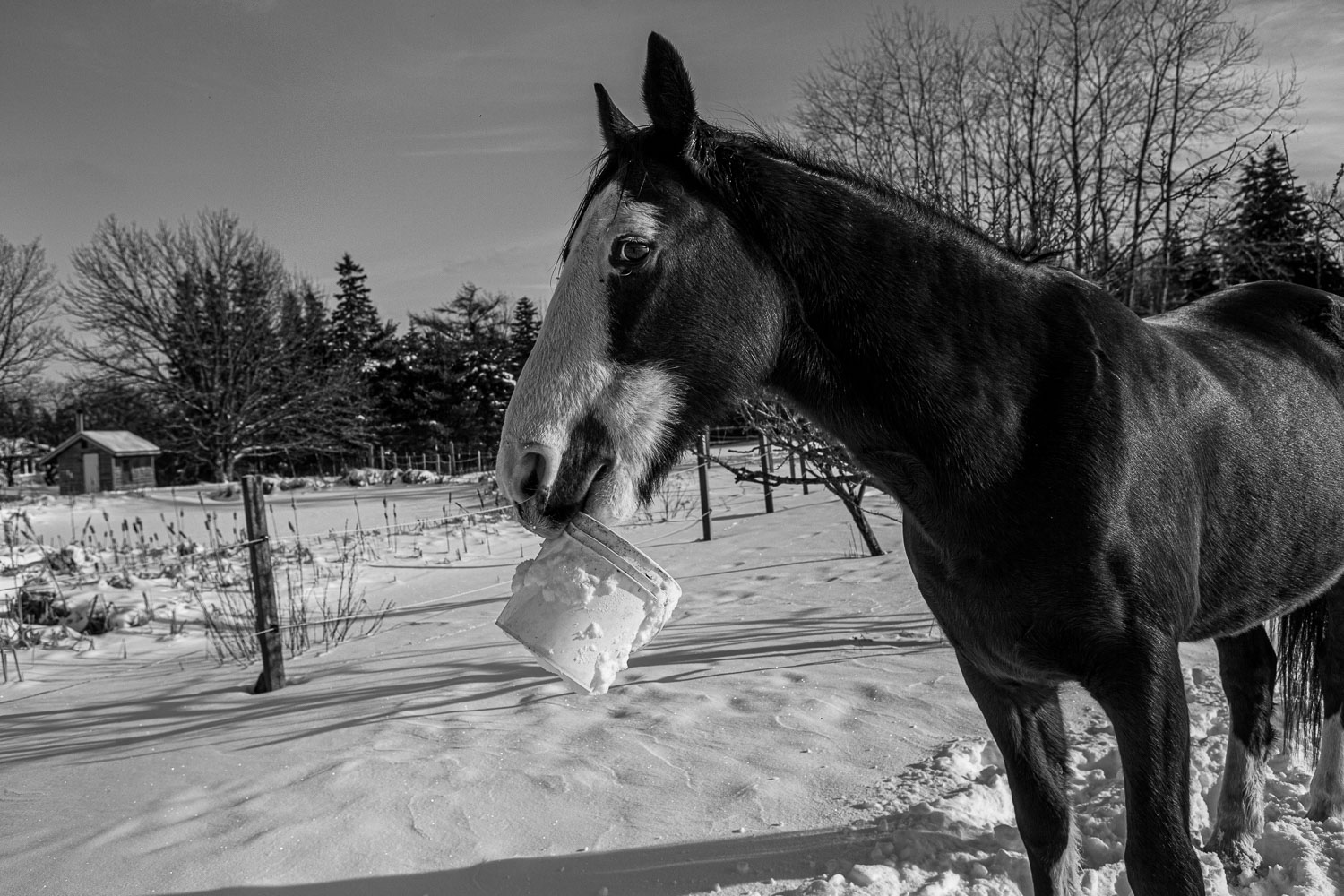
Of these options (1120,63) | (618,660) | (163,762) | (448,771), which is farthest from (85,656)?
(1120,63)

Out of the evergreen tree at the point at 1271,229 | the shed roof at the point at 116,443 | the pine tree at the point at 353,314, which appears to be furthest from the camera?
the pine tree at the point at 353,314

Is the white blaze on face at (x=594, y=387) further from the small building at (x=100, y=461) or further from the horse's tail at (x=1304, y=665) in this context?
the small building at (x=100, y=461)

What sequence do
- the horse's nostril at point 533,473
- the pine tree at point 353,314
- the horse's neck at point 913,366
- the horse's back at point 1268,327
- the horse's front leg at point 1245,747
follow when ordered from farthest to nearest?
the pine tree at point 353,314 → the horse's front leg at point 1245,747 → the horse's back at point 1268,327 → the horse's neck at point 913,366 → the horse's nostril at point 533,473

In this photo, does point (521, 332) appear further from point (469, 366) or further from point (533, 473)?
point (533, 473)

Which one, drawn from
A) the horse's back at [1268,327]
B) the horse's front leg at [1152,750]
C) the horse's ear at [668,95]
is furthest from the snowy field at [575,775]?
the horse's ear at [668,95]

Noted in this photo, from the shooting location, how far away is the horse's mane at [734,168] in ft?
6.04

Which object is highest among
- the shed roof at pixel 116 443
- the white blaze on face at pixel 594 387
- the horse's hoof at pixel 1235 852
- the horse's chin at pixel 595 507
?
the shed roof at pixel 116 443

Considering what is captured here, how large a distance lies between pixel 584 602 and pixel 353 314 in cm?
4212

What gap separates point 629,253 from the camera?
174 centimetres

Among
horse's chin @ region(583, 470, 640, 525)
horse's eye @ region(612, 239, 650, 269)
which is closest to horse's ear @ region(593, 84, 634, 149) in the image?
horse's eye @ region(612, 239, 650, 269)

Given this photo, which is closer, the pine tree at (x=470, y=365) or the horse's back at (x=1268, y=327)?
the horse's back at (x=1268, y=327)

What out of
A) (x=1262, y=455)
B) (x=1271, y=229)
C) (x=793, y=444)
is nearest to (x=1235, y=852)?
(x=1262, y=455)

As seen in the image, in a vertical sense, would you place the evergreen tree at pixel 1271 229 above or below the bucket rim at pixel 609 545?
above

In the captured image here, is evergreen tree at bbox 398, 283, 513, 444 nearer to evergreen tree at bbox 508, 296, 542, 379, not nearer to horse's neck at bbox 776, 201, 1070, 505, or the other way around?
evergreen tree at bbox 508, 296, 542, 379
